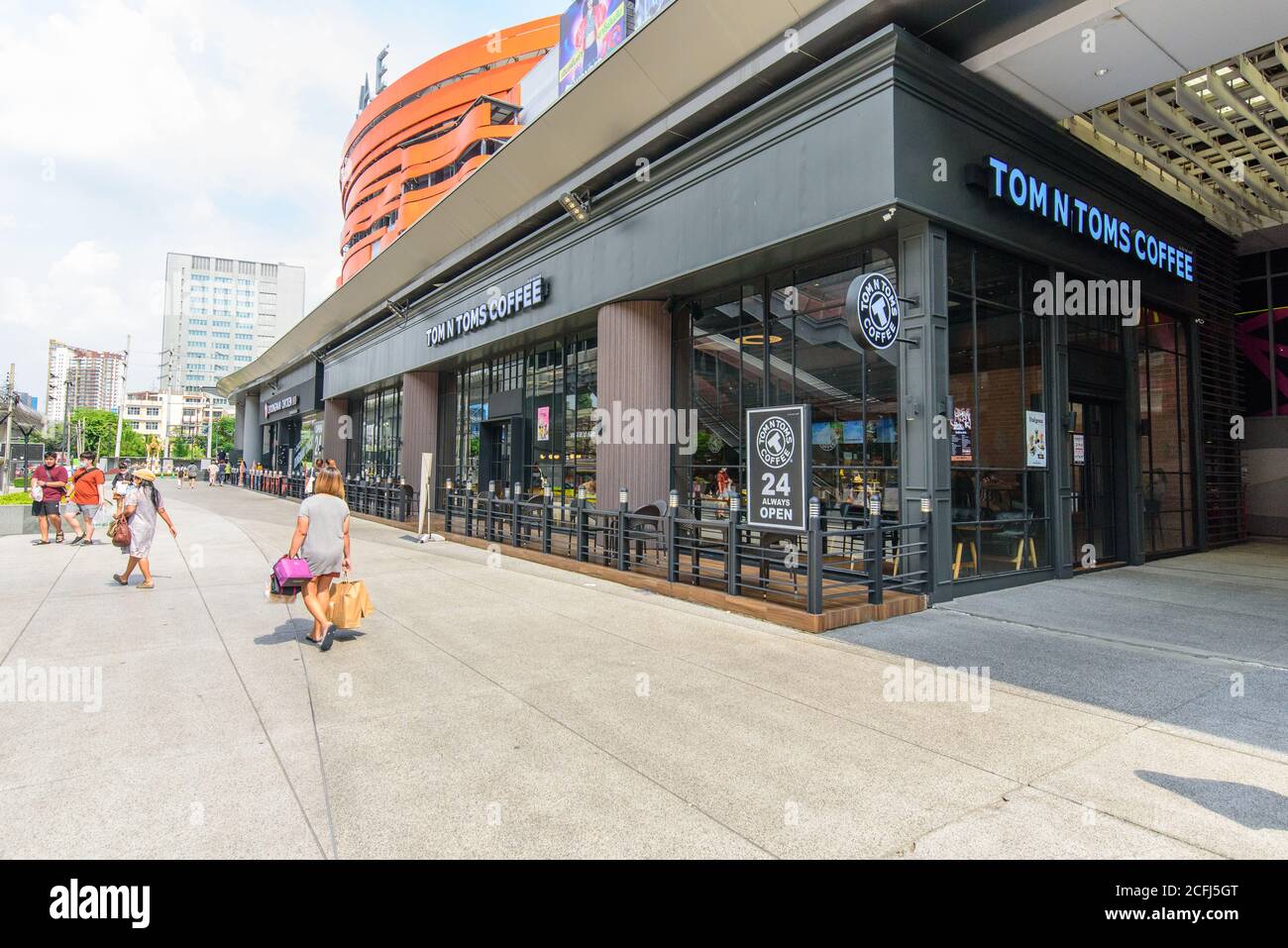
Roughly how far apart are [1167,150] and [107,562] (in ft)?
71.4

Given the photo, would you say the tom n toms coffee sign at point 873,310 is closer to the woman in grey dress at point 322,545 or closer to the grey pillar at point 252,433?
the woman in grey dress at point 322,545

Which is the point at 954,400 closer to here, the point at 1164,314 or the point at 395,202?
the point at 1164,314

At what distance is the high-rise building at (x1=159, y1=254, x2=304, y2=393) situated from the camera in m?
132

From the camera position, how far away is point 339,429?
33.9m

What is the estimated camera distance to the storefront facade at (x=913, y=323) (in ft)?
30.1

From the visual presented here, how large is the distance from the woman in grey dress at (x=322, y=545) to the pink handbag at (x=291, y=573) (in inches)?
5.3

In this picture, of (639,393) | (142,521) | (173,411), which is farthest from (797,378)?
(173,411)

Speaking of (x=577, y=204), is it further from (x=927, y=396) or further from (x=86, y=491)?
(x=86, y=491)

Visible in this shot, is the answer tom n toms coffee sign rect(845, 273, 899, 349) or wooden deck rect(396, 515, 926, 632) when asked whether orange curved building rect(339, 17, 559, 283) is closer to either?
wooden deck rect(396, 515, 926, 632)

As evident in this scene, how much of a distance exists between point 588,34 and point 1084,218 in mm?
12011

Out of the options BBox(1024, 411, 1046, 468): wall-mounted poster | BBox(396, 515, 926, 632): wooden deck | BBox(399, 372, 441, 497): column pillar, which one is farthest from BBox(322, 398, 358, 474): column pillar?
BBox(1024, 411, 1046, 468): wall-mounted poster

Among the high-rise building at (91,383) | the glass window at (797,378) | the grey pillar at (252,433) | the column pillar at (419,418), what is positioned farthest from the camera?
the high-rise building at (91,383)

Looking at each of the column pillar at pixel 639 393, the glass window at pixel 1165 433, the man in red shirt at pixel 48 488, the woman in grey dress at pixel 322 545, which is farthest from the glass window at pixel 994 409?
the man in red shirt at pixel 48 488

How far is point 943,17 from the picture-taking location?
889 centimetres
